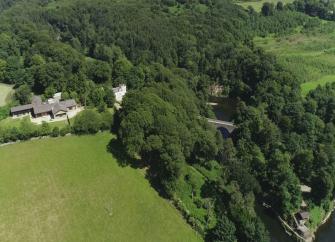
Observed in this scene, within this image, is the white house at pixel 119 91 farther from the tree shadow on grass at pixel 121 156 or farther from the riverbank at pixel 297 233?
the riverbank at pixel 297 233

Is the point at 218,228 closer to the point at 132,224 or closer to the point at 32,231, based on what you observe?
the point at 132,224

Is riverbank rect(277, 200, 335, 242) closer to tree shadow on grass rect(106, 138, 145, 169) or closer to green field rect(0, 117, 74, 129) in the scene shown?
tree shadow on grass rect(106, 138, 145, 169)

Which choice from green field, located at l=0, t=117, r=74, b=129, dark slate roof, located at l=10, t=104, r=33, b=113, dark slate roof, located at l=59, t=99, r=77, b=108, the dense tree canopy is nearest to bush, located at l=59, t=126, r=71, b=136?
the dense tree canopy

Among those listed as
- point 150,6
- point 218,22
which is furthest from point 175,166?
point 150,6

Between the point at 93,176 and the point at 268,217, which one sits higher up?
the point at 93,176

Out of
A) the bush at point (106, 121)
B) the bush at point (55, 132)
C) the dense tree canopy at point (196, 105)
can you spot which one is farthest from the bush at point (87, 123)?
the bush at point (55, 132)

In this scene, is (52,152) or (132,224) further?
(52,152)

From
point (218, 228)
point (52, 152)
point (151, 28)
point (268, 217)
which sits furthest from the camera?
point (151, 28)
